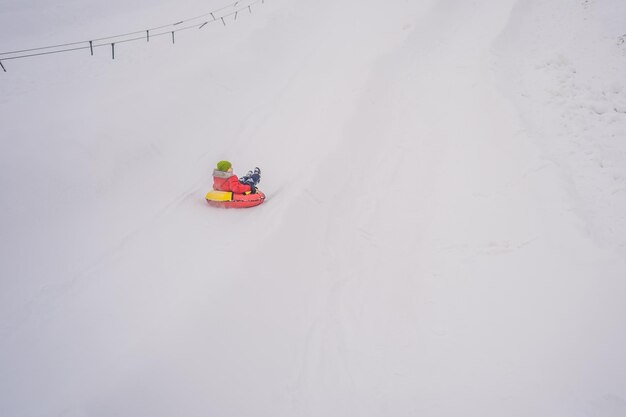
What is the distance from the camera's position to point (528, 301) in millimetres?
4691

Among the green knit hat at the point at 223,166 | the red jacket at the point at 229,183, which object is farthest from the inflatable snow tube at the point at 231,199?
the green knit hat at the point at 223,166

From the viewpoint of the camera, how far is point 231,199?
6848 millimetres

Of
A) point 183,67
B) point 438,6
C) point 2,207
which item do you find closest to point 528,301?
point 2,207

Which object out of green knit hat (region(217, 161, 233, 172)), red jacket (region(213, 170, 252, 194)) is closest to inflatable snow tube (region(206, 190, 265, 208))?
red jacket (region(213, 170, 252, 194))

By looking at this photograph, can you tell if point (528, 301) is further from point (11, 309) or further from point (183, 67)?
point (183, 67)

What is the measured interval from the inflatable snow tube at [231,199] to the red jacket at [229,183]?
9cm

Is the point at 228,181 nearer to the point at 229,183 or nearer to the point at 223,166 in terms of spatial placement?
the point at 229,183

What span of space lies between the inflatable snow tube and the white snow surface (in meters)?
0.17

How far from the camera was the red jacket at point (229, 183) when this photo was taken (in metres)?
6.83

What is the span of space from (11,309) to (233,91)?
325 inches

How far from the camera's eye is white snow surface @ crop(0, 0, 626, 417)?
4.19m

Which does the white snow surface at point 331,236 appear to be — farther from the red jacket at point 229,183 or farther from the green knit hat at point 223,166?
the green knit hat at point 223,166

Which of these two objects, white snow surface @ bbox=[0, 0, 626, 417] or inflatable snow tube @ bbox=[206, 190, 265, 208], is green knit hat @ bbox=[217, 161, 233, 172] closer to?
inflatable snow tube @ bbox=[206, 190, 265, 208]

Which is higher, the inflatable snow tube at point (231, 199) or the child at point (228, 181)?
the child at point (228, 181)
